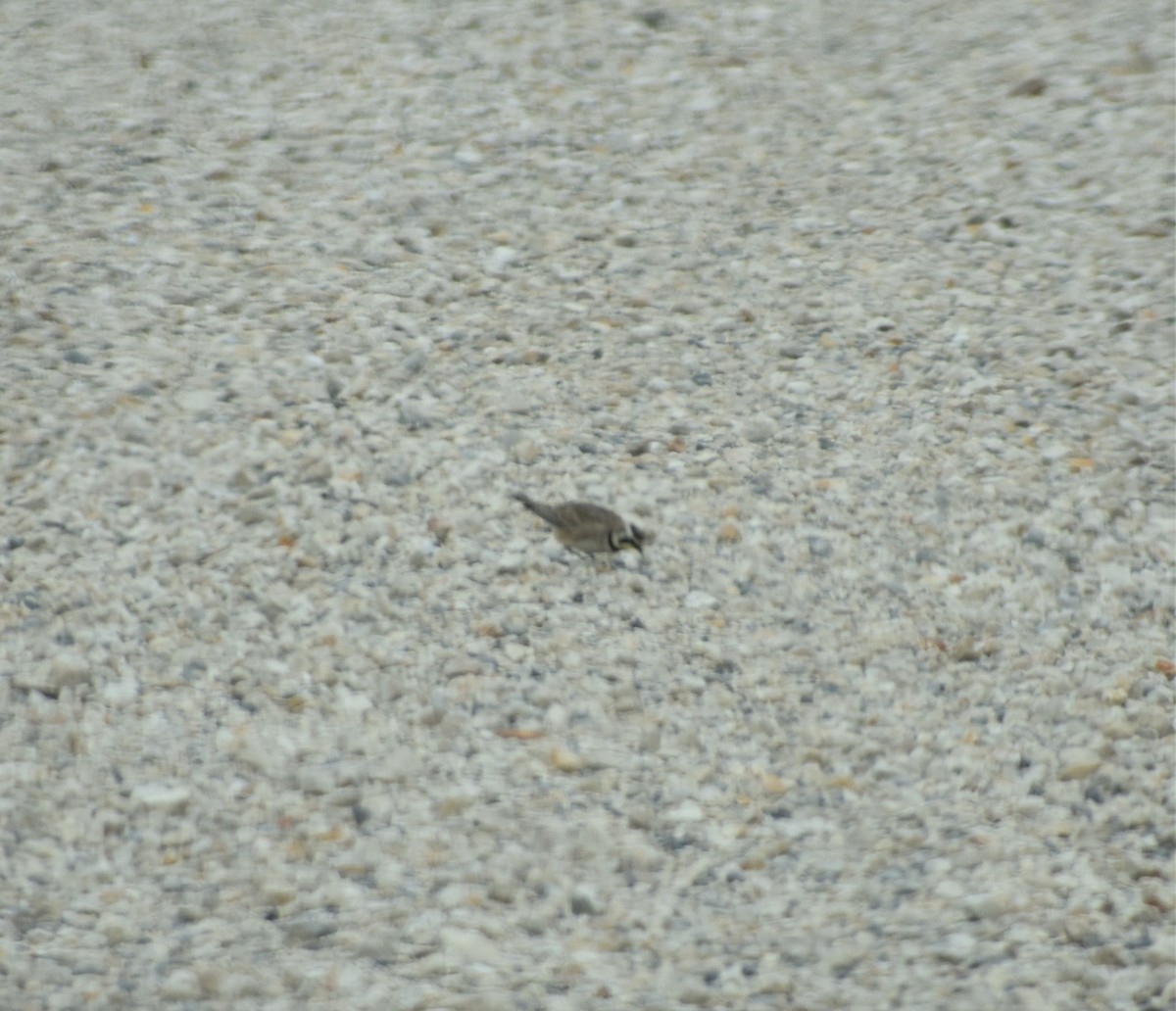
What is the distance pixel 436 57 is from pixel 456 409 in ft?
9.46

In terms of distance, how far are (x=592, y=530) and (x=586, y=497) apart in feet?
0.83

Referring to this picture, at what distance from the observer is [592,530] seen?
4309 millimetres

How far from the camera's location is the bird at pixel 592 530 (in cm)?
431

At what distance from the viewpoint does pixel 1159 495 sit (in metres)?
4.64

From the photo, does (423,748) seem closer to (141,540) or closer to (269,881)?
(269,881)

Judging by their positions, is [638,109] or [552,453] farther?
[638,109]

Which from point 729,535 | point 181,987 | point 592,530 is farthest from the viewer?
point 729,535

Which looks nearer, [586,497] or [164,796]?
[164,796]

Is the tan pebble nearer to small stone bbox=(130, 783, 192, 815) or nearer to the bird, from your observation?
the bird

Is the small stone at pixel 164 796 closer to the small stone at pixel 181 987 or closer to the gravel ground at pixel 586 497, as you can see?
the gravel ground at pixel 586 497

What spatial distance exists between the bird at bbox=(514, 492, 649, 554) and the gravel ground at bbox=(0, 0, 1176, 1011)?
0.08 metres

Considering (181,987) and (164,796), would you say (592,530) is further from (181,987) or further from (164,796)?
(181,987)

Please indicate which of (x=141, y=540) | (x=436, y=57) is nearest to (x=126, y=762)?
(x=141, y=540)

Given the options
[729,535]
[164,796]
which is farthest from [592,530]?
[164,796]
